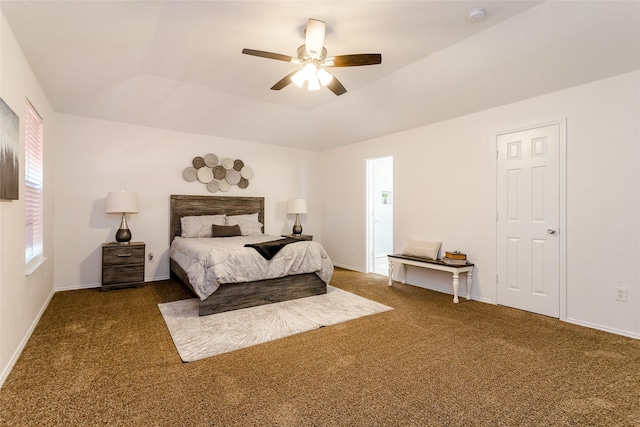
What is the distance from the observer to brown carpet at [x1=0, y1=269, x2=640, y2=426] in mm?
1742

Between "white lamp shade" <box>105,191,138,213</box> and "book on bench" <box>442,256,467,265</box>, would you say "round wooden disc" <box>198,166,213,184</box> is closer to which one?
"white lamp shade" <box>105,191,138,213</box>

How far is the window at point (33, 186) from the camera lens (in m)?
A: 3.08

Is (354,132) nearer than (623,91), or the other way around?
(623,91)

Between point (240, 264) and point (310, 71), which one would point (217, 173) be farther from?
point (310, 71)

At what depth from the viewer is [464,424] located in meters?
1.68

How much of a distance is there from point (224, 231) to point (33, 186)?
7.69 ft

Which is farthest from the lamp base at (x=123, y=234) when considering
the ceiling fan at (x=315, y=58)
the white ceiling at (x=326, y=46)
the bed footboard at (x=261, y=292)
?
the ceiling fan at (x=315, y=58)

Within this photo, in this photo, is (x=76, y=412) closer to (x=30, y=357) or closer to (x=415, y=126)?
(x=30, y=357)

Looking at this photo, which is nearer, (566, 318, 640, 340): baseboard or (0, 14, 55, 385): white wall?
(0, 14, 55, 385): white wall

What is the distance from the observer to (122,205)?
4.37 m

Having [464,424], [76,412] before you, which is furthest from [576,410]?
[76,412]

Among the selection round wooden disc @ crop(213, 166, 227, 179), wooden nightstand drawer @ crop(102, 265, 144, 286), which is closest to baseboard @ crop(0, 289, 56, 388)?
wooden nightstand drawer @ crop(102, 265, 144, 286)

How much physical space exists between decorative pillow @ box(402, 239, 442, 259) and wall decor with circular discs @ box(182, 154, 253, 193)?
10.3 feet

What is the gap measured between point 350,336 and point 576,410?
1579 mm
